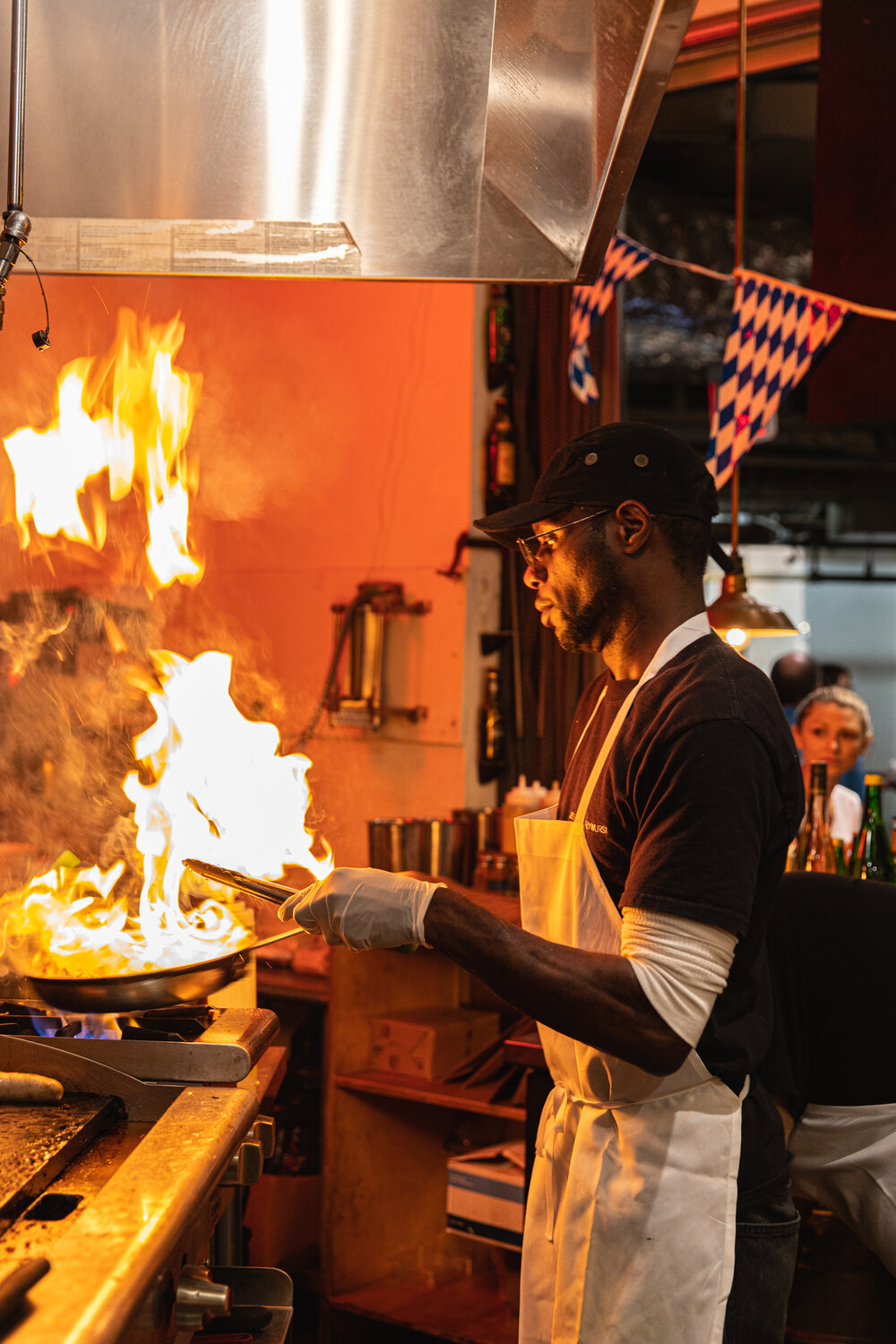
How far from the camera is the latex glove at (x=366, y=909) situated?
60.3 inches

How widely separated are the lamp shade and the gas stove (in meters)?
1.91

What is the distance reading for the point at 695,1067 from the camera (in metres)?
1.58

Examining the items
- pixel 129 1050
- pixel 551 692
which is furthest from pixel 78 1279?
pixel 551 692

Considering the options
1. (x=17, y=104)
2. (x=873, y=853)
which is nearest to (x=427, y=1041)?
(x=873, y=853)

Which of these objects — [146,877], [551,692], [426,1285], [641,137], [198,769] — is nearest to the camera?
[641,137]

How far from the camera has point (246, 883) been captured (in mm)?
1756

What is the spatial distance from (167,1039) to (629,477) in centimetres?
104

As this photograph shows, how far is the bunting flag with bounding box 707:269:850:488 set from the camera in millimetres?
3389

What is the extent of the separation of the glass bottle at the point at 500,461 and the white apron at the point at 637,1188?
106 inches

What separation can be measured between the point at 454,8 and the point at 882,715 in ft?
46.1

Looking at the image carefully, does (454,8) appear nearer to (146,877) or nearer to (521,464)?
(146,877)

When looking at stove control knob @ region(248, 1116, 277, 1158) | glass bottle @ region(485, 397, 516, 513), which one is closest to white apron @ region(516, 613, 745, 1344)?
stove control knob @ region(248, 1116, 277, 1158)

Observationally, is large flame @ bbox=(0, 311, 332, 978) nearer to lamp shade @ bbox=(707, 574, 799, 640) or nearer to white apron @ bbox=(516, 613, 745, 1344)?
white apron @ bbox=(516, 613, 745, 1344)

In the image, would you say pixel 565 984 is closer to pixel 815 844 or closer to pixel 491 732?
Result: pixel 815 844
